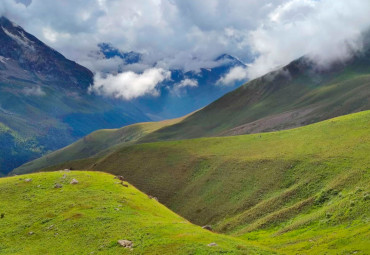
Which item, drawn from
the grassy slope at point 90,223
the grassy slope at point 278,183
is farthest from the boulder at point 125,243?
the grassy slope at point 278,183

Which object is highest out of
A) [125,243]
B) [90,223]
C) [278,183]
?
[90,223]

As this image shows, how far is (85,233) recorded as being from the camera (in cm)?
4691

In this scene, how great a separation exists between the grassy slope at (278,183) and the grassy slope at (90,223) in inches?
608

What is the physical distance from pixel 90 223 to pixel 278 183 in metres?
54.4

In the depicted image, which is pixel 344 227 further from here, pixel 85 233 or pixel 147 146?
pixel 147 146

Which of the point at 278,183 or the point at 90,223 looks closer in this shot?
the point at 90,223

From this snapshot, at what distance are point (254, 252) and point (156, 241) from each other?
423 inches

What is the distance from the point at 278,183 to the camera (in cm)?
9031

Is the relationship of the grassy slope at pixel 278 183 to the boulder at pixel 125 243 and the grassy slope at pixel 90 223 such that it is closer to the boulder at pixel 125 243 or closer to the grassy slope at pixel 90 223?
the grassy slope at pixel 90 223

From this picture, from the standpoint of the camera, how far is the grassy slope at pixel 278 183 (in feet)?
176

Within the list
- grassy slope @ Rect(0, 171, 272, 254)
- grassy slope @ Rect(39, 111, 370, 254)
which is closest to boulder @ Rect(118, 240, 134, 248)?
grassy slope @ Rect(0, 171, 272, 254)

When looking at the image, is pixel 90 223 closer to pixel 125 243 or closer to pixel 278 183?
pixel 125 243

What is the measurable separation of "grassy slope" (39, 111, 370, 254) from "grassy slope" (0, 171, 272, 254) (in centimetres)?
1543

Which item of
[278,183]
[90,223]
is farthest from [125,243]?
[278,183]
